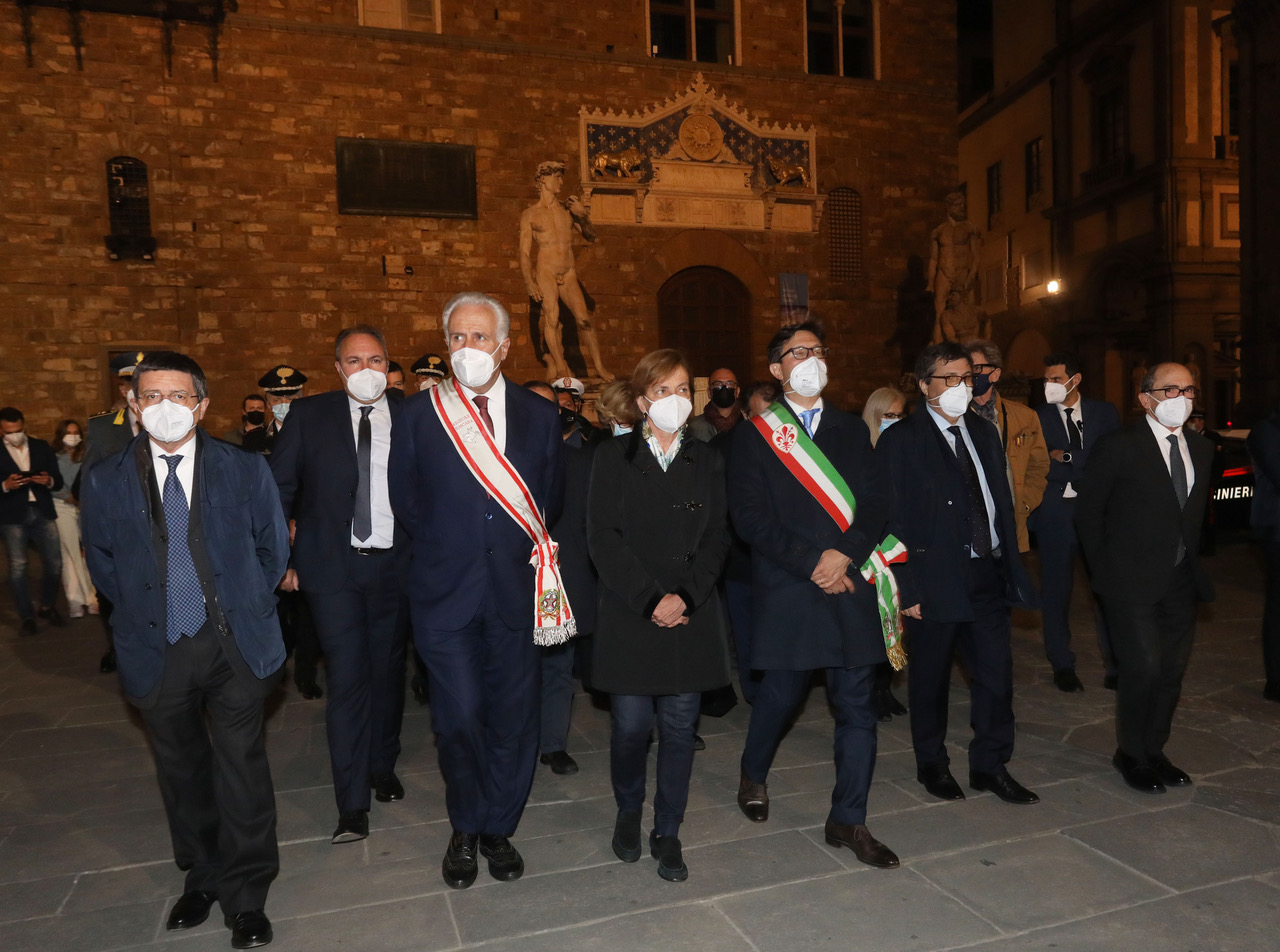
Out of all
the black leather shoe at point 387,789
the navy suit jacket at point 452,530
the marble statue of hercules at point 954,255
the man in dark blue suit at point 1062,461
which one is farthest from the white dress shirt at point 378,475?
the marble statue of hercules at point 954,255

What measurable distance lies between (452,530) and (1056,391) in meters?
4.41

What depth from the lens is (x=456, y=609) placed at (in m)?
3.41

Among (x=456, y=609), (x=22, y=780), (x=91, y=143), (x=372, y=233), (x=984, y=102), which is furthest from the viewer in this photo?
(x=984, y=102)

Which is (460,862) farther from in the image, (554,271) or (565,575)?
(554,271)

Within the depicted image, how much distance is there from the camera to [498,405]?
140 inches

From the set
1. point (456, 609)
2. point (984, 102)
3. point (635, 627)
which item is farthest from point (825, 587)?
point (984, 102)

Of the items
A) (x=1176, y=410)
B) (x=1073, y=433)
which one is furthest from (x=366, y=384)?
(x=1073, y=433)

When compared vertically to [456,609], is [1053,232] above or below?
above

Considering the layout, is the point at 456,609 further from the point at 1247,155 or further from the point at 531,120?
the point at 1247,155

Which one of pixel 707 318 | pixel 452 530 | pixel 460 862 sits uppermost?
pixel 707 318

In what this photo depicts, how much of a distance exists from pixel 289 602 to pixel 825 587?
433cm

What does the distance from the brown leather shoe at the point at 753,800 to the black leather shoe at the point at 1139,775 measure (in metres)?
1.62

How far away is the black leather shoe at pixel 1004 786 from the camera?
403cm

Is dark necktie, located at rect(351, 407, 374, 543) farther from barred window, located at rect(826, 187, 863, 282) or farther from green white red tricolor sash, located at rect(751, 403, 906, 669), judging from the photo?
barred window, located at rect(826, 187, 863, 282)
